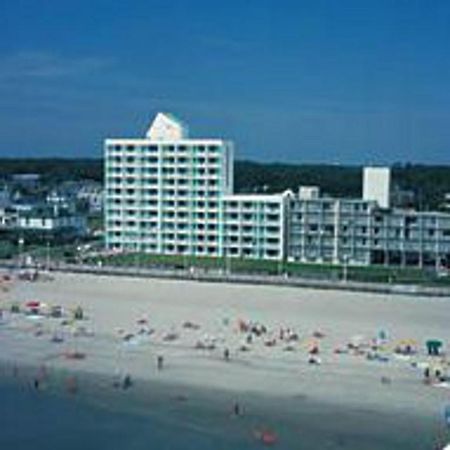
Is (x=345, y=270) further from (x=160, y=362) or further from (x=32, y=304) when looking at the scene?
(x=160, y=362)

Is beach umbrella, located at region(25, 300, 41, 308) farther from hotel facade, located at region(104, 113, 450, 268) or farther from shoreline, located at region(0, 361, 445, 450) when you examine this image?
hotel facade, located at region(104, 113, 450, 268)

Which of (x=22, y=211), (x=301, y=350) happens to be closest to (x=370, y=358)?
(x=301, y=350)

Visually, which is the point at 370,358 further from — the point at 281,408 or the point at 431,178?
the point at 431,178

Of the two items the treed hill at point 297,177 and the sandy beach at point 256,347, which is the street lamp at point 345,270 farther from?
the treed hill at point 297,177

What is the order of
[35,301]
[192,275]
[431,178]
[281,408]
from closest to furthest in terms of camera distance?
1. [281,408]
2. [35,301]
3. [192,275]
4. [431,178]

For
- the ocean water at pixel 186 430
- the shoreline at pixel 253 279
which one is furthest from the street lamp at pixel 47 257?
the ocean water at pixel 186 430

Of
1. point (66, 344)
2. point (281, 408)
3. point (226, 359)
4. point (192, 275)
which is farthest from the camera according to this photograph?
point (192, 275)
